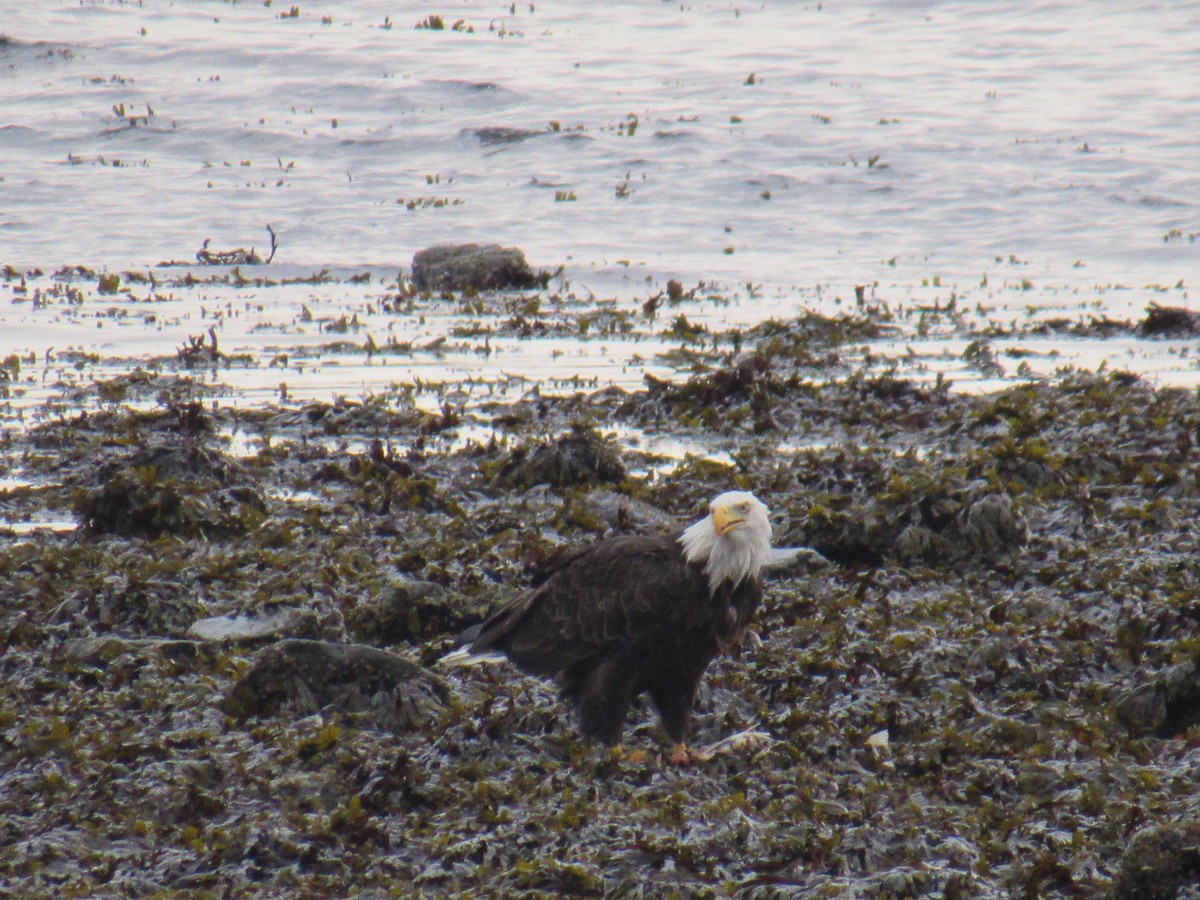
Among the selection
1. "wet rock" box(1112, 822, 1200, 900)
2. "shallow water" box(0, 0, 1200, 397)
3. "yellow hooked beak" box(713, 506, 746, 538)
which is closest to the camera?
"wet rock" box(1112, 822, 1200, 900)

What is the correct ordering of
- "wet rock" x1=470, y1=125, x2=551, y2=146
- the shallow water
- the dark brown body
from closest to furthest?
1. the dark brown body
2. the shallow water
3. "wet rock" x1=470, y1=125, x2=551, y2=146

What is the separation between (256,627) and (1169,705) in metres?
3.74

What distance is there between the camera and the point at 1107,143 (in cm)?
2659

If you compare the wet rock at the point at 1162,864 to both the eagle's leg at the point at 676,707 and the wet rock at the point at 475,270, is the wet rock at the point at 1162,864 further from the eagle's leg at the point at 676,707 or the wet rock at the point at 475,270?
the wet rock at the point at 475,270

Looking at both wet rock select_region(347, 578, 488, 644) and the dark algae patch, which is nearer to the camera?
the dark algae patch

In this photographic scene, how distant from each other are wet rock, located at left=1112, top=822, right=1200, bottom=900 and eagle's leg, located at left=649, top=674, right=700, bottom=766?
1966 millimetres

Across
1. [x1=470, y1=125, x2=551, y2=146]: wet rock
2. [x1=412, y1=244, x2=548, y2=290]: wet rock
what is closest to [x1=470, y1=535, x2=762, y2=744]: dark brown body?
[x1=412, y1=244, x2=548, y2=290]: wet rock

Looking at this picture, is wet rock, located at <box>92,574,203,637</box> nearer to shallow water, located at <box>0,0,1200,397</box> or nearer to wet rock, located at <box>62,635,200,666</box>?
wet rock, located at <box>62,635,200,666</box>

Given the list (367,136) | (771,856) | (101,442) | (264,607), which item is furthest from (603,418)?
(367,136)

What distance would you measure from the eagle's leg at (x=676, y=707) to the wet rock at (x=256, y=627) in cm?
167

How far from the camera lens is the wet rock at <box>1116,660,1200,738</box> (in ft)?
19.3

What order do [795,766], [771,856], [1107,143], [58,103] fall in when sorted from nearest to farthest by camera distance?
[771,856] → [795,766] → [1107,143] → [58,103]

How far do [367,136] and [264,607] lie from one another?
2151 cm

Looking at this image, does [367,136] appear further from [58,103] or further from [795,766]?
[795,766]
